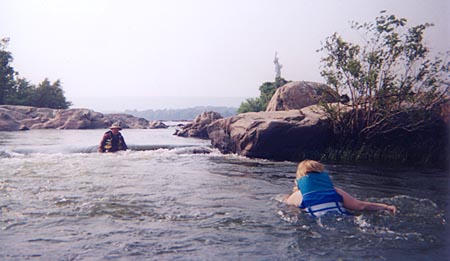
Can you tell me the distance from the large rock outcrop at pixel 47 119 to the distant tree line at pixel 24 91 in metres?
9.99

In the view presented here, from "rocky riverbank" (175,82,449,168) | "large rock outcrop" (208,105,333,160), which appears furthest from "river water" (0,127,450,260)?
"large rock outcrop" (208,105,333,160)

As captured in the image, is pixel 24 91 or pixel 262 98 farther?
pixel 24 91

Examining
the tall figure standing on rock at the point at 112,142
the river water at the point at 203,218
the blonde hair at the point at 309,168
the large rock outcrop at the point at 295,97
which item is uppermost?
the large rock outcrop at the point at 295,97

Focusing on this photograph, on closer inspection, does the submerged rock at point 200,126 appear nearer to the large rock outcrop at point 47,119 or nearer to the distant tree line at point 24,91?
the large rock outcrop at point 47,119

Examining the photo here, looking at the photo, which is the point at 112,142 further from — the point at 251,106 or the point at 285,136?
the point at 251,106

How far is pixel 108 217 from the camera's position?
19.5 feet

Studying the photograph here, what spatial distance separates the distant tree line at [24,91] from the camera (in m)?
42.5

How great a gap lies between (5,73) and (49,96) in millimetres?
5124

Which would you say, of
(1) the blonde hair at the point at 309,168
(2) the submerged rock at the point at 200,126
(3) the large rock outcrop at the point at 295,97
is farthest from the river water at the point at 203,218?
(2) the submerged rock at the point at 200,126

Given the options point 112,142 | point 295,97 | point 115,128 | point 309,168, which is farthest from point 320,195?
point 295,97

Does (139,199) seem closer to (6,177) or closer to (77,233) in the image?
(77,233)

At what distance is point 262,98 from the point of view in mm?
34500

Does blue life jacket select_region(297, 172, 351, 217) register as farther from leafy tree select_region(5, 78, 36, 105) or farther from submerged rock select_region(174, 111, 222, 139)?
leafy tree select_region(5, 78, 36, 105)

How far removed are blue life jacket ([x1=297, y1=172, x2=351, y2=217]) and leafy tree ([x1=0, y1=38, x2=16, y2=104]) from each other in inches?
1706
